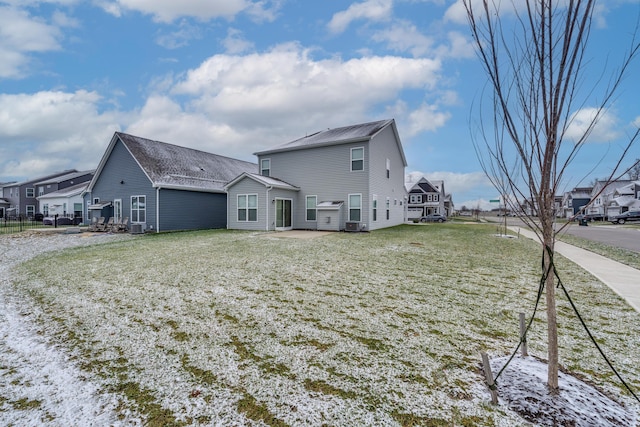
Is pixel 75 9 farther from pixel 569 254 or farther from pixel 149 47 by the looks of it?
pixel 569 254

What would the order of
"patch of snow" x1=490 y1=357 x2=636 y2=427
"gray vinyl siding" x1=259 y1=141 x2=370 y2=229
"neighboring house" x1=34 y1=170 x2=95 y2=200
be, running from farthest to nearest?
"neighboring house" x1=34 y1=170 x2=95 y2=200 → "gray vinyl siding" x1=259 y1=141 x2=370 y2=229 → "patch of snow" x1=490 y1=357 x2=636 y2=427

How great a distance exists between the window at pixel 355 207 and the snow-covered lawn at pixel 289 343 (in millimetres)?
10151

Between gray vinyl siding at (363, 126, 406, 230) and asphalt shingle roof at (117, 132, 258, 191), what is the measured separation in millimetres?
10988

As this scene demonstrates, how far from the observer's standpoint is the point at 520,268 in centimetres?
714

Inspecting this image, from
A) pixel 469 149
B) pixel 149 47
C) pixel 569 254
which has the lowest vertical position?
pixel 569 254

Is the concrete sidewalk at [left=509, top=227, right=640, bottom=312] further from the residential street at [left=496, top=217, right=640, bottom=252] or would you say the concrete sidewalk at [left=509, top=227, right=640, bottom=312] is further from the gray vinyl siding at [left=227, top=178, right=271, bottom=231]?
the gray vinyl siding at [left=227, top=178, right=271, bottom=231]

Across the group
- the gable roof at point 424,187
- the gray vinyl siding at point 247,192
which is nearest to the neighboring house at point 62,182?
the gray vinyl siding at point 247,192

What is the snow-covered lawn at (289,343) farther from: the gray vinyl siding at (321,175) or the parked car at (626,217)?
the parked car at (626,217)

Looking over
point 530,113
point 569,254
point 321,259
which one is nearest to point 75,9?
point 321,259

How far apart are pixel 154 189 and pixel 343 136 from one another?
473 inches

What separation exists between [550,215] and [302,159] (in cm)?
1666

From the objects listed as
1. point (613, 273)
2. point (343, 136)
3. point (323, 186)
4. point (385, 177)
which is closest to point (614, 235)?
point (385, 177)

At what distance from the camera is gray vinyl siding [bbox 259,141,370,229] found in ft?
53.9

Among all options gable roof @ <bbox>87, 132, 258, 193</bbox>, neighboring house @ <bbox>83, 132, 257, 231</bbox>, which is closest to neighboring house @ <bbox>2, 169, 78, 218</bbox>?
neighboring house @ <bbox>83, 132, 257, 231</bbox>
